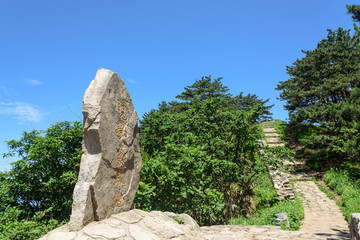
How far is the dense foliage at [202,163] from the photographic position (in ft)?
18.8

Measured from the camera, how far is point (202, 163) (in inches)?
252

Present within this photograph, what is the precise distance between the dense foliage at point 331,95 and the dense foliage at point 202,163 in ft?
20.7

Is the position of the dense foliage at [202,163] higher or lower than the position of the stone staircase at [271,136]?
lower

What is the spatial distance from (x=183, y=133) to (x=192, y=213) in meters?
2.31

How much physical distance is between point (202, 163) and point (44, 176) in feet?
12.7

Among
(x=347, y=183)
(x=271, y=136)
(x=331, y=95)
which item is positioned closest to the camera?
(x=347, y=183)

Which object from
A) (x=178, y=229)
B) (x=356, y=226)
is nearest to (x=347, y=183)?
(x=356, y=226)

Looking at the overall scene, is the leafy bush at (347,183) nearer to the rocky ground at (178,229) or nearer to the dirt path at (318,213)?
the dirt path at (318,213)

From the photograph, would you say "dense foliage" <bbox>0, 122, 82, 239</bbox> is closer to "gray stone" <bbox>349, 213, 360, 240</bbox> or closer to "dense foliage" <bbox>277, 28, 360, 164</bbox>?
"gray stone" <bbox>349, 213, 360, 240</bbox>

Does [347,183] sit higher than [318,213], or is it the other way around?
[347,183]

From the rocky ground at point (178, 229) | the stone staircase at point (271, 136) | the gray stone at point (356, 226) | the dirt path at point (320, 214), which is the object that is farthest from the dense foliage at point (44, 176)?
the stone staircase at point (271, 136)

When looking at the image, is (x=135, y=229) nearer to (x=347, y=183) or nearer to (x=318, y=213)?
(x=318, y=213)

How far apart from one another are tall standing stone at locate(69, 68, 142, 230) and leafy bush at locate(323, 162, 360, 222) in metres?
6.72

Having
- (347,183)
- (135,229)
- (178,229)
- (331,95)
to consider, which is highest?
(331,95)
